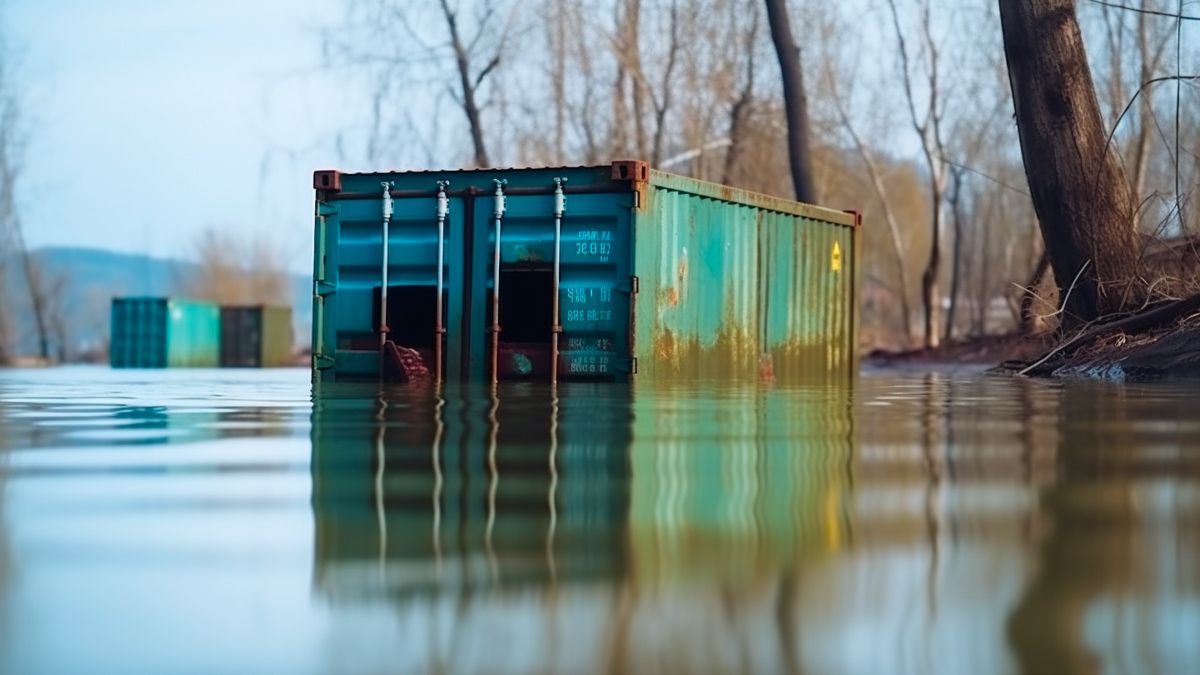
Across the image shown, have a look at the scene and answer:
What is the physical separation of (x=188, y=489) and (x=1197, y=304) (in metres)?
11.4

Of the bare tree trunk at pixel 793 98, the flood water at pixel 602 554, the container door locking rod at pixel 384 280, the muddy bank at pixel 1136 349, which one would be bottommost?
the flood water at pixel 602 554

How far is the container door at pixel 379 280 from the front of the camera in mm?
12742

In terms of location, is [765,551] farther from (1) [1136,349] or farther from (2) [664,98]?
(2) [664,98]

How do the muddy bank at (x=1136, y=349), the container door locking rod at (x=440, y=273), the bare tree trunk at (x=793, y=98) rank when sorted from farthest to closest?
the bare tree trunk at (x=793, y=98), the container door locking rod at (x=440, y=273), the muddy bank at (x=1136, y=349)

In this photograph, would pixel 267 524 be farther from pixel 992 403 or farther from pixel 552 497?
pixel 992 403

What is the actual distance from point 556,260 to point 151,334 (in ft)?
96.1

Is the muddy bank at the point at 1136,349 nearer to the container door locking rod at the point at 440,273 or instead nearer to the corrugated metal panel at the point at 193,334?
the container door locking rod at the point at 440,273

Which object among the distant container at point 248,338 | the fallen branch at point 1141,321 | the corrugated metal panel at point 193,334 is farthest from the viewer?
the distant container at point 248,338

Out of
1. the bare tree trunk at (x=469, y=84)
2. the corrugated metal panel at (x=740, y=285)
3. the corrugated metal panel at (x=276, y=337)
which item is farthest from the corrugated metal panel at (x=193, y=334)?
the corrugated metal panel at (x=740, y=285)

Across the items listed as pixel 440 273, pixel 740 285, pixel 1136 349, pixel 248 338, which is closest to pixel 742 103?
pixel 740 285

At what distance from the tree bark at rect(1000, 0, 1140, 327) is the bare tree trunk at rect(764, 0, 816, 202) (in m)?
10.4

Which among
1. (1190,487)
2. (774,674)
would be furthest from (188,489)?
(1190,487)

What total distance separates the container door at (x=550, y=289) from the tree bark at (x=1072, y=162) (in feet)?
15.9

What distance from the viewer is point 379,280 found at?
1298 centimetres
